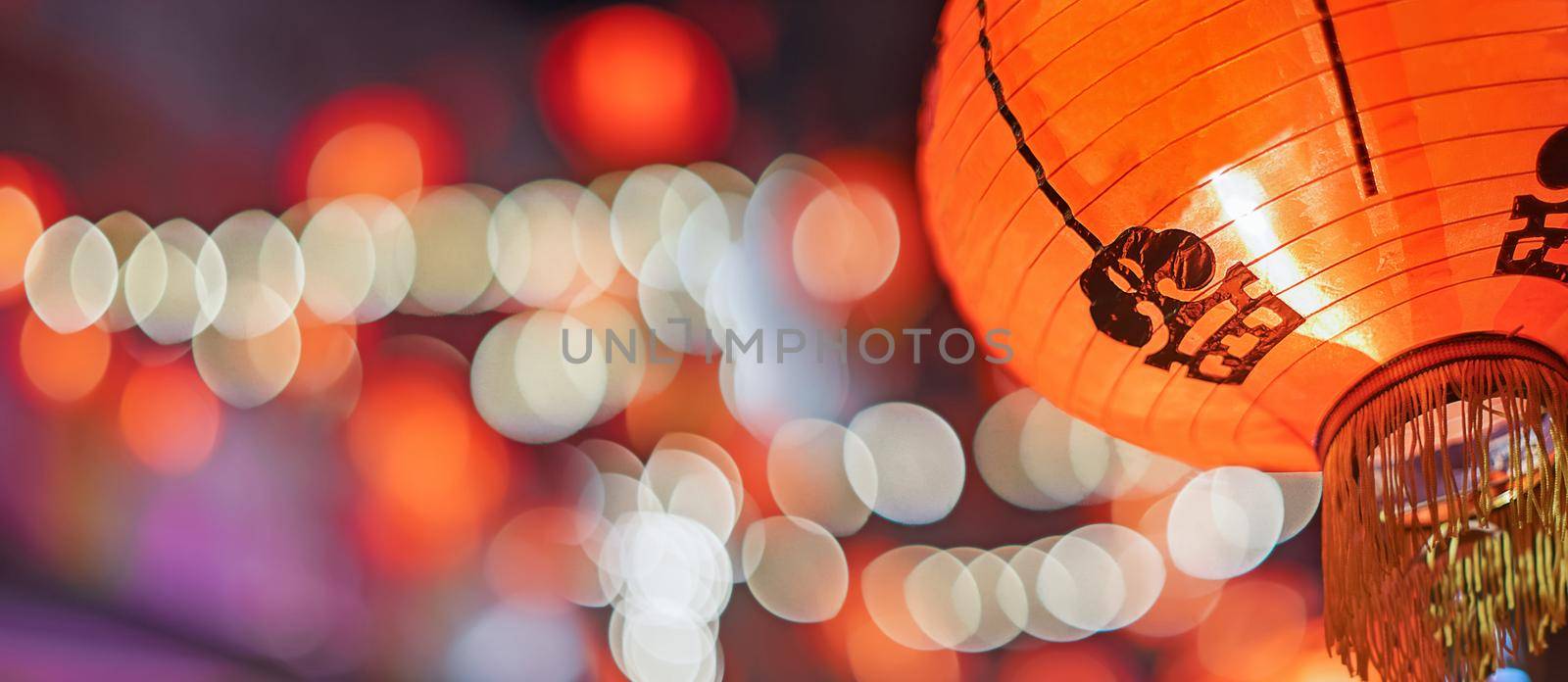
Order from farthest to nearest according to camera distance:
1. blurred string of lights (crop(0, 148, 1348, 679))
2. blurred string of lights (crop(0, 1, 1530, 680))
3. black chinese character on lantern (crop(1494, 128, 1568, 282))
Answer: blurred string of lights (crop(0, 148, 1348, 679))
blurred string of lights (crop(0, 1, 1530, 680))
black chinese character on lantern (crop(1494, 128, 1568, 282))

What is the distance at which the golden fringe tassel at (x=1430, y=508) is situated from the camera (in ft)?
1.50

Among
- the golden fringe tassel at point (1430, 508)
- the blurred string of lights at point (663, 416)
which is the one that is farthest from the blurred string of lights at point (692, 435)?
the golden fringe tassel at point (1430, 508)

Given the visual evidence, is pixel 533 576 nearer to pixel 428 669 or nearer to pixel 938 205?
pixel 428 669

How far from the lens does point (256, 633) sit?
158 cm

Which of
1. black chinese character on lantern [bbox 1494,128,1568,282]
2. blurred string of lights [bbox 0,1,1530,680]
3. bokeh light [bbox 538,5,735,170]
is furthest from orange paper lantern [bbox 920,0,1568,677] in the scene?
bokeh light [bbox 538,5,735,170]

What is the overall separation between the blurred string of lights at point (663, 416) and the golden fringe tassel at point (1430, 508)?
1.45 meters

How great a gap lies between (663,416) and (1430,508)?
7.85 feet

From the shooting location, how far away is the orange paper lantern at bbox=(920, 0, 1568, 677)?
395 millimetres

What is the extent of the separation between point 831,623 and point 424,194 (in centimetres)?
172

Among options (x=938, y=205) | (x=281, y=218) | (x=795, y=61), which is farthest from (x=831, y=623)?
(x=938, y=205)

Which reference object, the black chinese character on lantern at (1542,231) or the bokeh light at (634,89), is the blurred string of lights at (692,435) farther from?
the black chinese character on lantern at (1542,231)

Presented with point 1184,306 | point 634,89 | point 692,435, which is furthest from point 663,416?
point 1184,306

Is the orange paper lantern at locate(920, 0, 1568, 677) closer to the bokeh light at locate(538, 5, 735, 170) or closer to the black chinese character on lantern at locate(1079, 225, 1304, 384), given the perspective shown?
the black chinese character on lantern at locate(1079, 225, 1304, 384)

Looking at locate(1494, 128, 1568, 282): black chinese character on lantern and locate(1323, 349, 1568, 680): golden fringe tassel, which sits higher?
locate(1494, 128, 1568, 282): black chinese character on lantern
